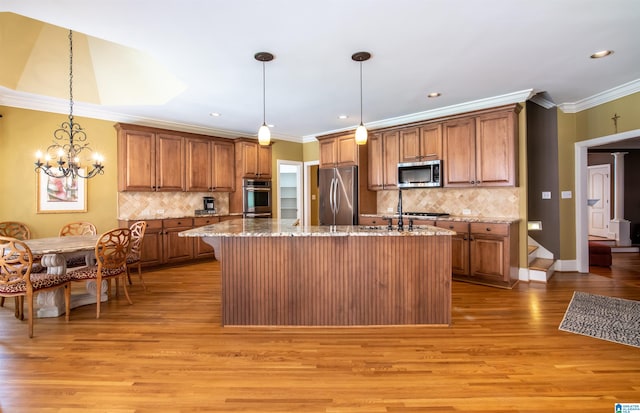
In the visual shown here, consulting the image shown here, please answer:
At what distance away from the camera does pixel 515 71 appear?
3490mm

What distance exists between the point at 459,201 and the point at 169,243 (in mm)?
4837

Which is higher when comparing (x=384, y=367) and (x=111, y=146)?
(x=111, y=146)

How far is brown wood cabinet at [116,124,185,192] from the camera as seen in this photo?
5.03 meters

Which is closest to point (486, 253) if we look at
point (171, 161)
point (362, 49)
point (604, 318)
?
point (604, 318)

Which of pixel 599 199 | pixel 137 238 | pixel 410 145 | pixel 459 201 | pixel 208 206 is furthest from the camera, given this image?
pixel 599 199

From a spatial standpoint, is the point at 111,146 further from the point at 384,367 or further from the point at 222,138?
the point at 384,367

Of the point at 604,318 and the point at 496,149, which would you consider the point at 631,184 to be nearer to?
the point at 496,149

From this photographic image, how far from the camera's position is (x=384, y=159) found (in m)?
5.55

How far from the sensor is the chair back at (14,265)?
2.67 meters

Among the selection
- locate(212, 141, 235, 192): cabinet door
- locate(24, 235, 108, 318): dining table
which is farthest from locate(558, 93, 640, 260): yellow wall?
locate(24, 235, 108, 318): dining table

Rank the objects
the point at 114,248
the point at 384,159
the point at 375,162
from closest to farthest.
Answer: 1. the point at 114,248
2. the point at 384,159
3. the point at 375,162

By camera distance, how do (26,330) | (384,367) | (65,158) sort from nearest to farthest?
(384,367)
(26,330)
(65,158)

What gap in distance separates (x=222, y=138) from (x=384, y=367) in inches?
205

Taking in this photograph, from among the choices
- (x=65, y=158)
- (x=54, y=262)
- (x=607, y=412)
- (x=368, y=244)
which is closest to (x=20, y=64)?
(x=65, y=158)
